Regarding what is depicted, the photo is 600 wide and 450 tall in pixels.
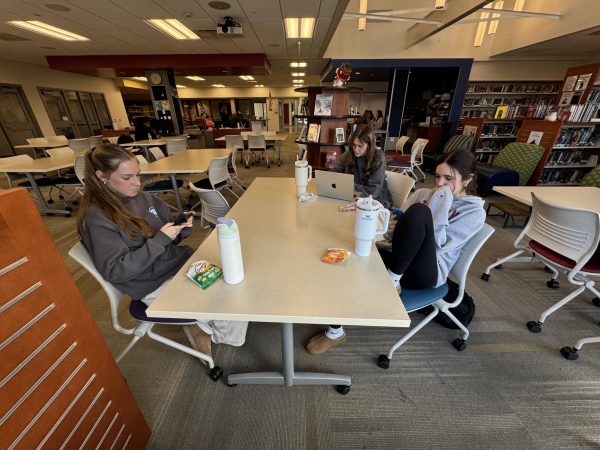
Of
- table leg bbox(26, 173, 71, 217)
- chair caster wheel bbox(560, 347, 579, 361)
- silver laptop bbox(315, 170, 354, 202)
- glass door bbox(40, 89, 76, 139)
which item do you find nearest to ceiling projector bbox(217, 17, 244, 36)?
table leg bbox(26, 173, 71, 217)

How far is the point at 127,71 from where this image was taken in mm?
7000

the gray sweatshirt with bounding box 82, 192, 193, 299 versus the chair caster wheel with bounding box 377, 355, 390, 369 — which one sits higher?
the gray sweatshirt with bounding box 82, 192, 193, 299

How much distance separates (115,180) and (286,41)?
5704 millimetres

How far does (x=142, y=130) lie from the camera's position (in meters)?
6.83

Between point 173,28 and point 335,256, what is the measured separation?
5.69 m

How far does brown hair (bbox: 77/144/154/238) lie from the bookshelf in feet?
7.73

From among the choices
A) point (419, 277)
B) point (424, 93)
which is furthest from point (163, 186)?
point (424, 93)

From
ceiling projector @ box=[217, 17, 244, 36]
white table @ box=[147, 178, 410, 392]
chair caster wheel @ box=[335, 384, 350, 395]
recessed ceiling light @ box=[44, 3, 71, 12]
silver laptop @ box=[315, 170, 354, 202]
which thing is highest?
recessed ceiling light @ box=[44, 3, 71, 12]

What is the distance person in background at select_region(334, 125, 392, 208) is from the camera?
220cm

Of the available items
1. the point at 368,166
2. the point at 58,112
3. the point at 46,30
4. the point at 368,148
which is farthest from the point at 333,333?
the point at 58,112

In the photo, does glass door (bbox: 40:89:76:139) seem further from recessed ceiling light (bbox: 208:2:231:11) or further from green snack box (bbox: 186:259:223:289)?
green snack box (bbox: 186:259:223:289)

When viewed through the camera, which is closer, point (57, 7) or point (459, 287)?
point (459, 287)

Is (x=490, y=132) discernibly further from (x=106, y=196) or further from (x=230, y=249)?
(x=106, y=196)

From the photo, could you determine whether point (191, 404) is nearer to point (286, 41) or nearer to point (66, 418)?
point (66, 418)
